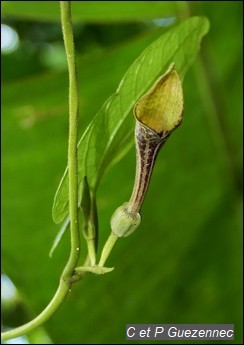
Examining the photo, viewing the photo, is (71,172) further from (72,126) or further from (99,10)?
(99,10)

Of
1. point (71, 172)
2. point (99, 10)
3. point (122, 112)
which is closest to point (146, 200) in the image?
point (99, 10)

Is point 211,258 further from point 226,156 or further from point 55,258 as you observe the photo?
point 55,258

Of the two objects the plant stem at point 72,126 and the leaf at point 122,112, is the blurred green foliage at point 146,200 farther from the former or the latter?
the plant stem at point 72,126

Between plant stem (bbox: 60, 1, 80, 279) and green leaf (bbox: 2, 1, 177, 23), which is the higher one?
green leaf (bbox: 2, 1, 177, 23)

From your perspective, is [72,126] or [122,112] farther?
[122,112]

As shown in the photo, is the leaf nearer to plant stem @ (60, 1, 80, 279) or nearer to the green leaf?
plant stem @ (60, 1, 80, 279)

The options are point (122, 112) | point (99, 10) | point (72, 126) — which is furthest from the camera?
point (99, 10)

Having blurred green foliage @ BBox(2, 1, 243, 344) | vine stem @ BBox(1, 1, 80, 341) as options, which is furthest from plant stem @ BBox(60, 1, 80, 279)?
blurred green foliage @ BBox(2, 1, 243, 344)
